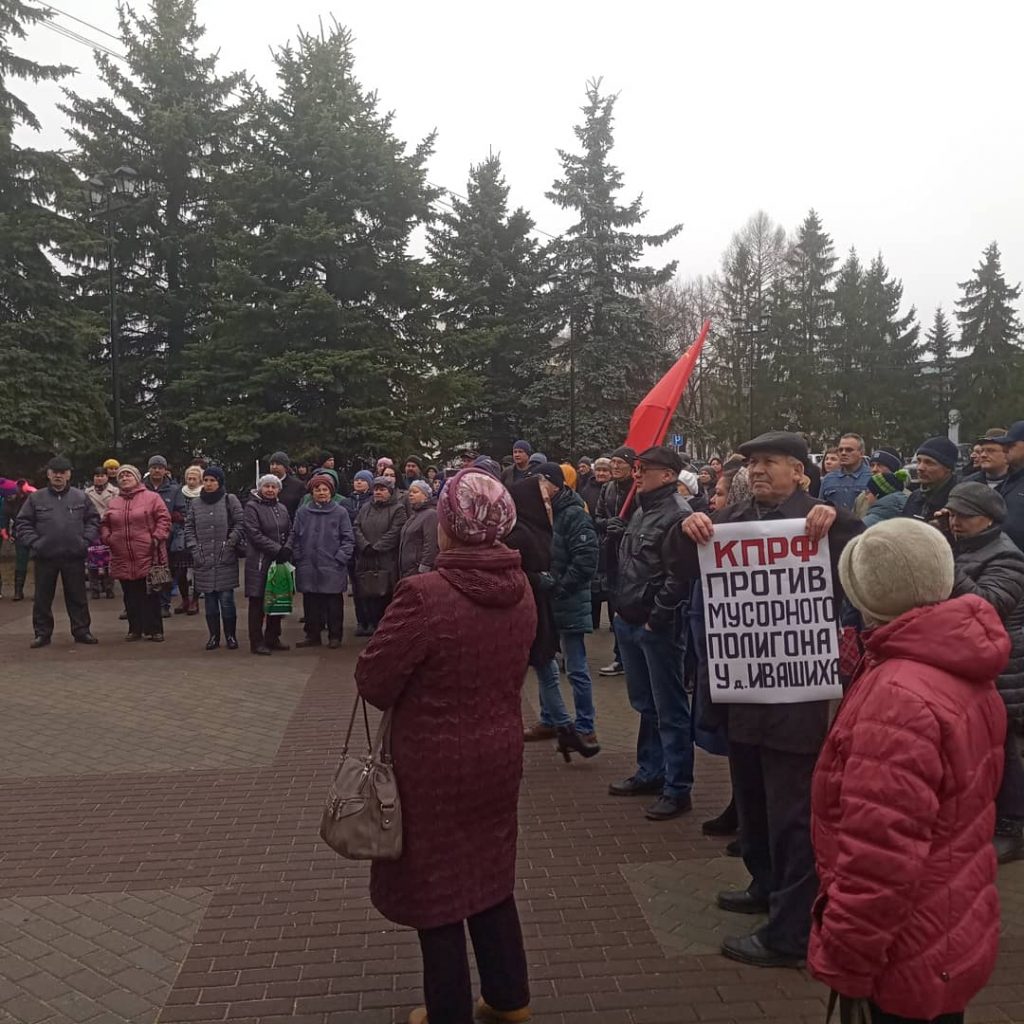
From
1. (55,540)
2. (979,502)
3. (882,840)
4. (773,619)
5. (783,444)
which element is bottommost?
(882,840)

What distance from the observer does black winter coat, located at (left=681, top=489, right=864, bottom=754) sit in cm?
388

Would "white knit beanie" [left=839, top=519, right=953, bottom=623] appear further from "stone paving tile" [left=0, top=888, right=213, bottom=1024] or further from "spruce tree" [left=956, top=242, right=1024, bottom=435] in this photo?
"spruce tree" [left=956, top=242, right=1024, bottom=435]

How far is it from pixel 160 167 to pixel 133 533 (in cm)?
2169

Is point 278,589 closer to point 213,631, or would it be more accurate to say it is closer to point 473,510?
point 213,631

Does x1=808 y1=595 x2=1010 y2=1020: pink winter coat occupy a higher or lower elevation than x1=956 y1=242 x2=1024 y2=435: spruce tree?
lower

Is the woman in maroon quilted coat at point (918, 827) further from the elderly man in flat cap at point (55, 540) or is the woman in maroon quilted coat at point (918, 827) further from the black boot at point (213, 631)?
the elderly man in flat cap at point (55, 540)

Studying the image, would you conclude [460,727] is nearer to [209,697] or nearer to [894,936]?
[894,936]

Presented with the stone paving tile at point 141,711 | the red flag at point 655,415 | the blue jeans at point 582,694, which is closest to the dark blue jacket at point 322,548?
the stone paving tile at point 141,711

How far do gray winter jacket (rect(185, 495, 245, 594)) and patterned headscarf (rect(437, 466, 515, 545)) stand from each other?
828 cm

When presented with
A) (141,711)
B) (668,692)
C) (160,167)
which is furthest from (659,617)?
(160,167)

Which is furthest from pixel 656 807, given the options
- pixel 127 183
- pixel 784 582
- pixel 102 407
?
pixel 127 183

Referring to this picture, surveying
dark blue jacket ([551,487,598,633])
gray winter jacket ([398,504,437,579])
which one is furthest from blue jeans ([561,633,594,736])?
gray winter jacket ([398,504,437,579])

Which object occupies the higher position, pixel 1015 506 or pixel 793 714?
pixel 1015 506

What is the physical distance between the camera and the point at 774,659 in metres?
4.05
